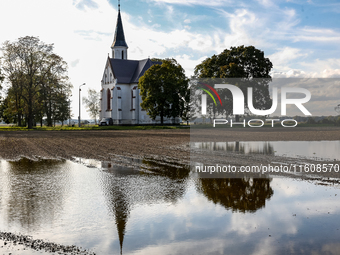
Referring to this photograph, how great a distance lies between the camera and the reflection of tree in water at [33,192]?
6.55m

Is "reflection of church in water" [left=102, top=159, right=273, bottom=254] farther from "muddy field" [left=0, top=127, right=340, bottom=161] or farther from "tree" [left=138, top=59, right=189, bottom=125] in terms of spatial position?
"tree" [left=138, top=59, right=189, bottom=125]

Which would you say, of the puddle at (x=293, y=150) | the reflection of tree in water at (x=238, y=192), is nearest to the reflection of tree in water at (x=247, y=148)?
the puddle at (x=293, y=150)

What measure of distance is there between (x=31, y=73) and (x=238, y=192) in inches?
2206

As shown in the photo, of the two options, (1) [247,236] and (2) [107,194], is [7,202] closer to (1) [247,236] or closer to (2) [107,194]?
(2) [107,194]

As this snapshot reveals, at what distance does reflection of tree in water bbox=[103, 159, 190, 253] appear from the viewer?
279 inches

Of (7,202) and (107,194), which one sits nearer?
(7,202)

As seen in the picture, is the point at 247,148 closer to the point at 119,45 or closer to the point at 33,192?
the point at 33,192

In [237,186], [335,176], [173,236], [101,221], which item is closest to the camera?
[173,236]

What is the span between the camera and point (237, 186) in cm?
909

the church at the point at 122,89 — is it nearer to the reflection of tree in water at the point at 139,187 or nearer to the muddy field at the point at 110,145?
the muddy field at the point at 110,145

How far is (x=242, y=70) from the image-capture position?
5762cm

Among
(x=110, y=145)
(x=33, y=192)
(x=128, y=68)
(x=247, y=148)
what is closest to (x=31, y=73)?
(x=128, y=68)

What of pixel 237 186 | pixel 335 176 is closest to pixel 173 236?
pixel 237 186

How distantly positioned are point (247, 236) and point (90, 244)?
2.40 metres
